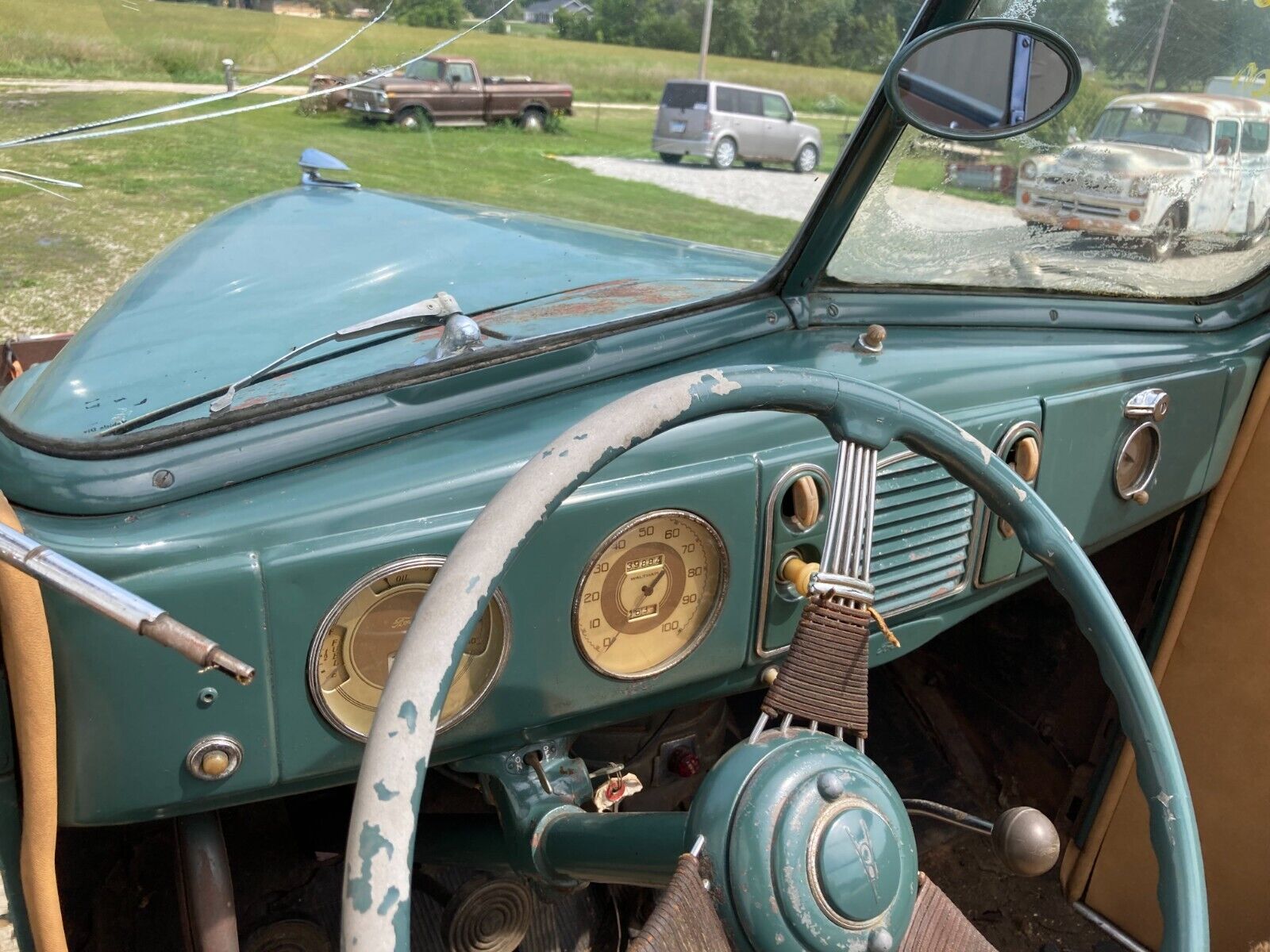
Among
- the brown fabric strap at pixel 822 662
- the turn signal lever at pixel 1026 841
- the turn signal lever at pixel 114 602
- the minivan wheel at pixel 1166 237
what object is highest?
the minivan wheel at pixel 1166 237

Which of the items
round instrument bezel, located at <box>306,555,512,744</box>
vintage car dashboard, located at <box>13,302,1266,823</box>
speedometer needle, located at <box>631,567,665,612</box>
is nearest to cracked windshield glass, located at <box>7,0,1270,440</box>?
vintage car dashboard, located at <box>13,302,1266,823</box>

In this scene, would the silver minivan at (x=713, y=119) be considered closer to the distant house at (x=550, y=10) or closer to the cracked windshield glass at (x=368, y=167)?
the cracked windshield glass at (x=368, y=167)

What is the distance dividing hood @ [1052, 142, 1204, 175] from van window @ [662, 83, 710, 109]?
68 cm

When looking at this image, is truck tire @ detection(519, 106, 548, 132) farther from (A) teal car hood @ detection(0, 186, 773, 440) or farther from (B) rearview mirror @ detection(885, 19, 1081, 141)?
(B) rearview mirror @ detection(885, 19, 1081, 141)

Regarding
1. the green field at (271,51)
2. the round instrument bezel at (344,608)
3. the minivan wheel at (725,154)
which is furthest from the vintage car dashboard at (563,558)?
the green field at (271,51)

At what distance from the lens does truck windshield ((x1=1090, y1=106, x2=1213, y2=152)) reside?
174 centimetres

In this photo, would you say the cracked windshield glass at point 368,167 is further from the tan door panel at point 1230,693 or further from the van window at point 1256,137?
the tan door panel at point 1230,693

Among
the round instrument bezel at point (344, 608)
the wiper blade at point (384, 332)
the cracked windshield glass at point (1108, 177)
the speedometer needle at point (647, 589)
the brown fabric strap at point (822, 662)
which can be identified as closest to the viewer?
the brown fabric strap at point (822, 662)

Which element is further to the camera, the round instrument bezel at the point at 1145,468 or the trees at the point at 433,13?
the round instrument bezel at the point at 1145,468

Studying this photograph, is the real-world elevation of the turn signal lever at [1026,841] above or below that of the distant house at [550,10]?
below

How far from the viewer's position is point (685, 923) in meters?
1.05

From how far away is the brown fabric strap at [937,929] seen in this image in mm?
1232

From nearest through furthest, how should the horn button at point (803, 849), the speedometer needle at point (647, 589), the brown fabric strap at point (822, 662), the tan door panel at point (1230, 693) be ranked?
the horn button at point (803, 849)
the brown fabric strap at point (822, 662)
the speedometer needle at point (647, 589)
the tan door panel at point (1230, 693)

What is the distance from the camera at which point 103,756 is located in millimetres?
1188
